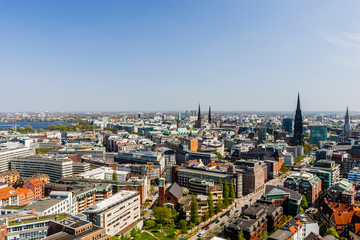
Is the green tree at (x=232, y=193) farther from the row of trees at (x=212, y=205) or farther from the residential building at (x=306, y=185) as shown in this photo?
the residential building at (x=306, y=185)

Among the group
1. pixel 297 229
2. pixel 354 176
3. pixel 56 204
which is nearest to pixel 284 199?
pixel 297 229

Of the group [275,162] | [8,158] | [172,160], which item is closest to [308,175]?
[275,162]

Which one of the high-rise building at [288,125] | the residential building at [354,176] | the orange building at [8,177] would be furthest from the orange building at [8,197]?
the high-rise building at [288,125]

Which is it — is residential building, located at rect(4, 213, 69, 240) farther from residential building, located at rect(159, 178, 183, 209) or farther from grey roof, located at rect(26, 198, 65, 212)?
residential building, located at rect(159, 178, 183, 209)

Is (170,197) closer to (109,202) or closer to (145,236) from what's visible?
(145,236)

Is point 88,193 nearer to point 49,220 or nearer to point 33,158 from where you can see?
point 49,220

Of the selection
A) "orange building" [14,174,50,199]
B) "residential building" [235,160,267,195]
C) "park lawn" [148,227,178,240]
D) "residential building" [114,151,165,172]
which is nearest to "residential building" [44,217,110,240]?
"park lawn" [148,227,178,240]
